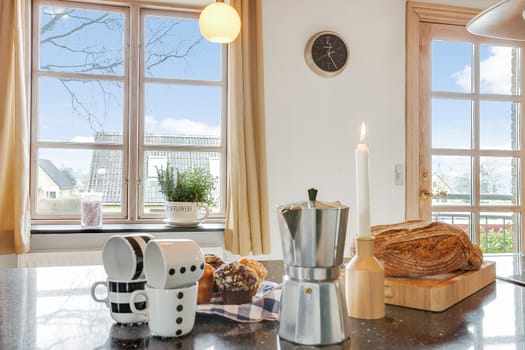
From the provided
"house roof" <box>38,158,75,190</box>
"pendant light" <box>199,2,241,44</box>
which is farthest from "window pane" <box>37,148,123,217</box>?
"pendant light" <box>199,2,241,44</box>

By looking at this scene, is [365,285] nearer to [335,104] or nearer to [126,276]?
[126,276]

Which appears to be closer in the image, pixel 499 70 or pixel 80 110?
pixel 80 110

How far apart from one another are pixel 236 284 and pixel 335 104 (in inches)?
82.3

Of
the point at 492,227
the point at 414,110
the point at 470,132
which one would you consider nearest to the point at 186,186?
the point at 414,110

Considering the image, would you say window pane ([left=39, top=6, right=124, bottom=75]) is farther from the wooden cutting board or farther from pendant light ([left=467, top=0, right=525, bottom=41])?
the wooden cutting board

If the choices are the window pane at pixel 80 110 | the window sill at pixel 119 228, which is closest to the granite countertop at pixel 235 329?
the window sill at pixel 119 228

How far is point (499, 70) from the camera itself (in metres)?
3.08

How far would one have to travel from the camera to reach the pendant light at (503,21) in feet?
3.21

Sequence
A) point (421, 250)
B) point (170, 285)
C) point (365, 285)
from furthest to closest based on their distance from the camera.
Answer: point (421, 250) < point (365, 285) < point (170, 285)

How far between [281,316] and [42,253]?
2016 mm

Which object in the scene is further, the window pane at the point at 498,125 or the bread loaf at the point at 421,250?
the window pane at the point at 498,125

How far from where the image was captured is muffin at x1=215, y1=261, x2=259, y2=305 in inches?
31.3

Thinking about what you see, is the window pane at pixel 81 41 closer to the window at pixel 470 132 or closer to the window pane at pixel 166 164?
the window pane at pixel 166 164

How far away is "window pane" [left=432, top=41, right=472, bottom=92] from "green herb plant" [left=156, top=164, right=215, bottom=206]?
163 cm
